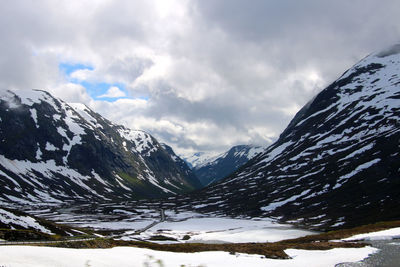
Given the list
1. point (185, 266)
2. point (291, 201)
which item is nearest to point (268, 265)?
point (185, 266)

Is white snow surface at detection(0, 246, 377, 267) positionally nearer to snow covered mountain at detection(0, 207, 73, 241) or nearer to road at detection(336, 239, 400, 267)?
road at detection(336, 239, 400, 267)

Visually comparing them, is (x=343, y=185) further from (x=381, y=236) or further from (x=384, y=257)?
(x=384, y=257)

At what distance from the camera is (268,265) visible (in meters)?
36.1

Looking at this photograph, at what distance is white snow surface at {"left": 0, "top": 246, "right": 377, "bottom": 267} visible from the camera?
29223mm

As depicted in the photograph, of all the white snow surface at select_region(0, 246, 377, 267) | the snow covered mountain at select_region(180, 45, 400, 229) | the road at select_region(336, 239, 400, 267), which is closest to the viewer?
the white snow surface at select_region(0, 246, 377, 267)

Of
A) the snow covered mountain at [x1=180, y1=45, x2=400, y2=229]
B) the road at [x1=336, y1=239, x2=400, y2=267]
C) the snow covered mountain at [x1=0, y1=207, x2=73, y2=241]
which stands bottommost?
the road at [x1=336, y1=239, x2=400, y2=267]

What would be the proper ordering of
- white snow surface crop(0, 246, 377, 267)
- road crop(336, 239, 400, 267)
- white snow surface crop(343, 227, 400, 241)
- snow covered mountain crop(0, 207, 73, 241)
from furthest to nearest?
1. snow covered mountain crop(0, 207, 73, 241)
2. white snow surface crop(343, 227, 400, 241)
3. road crop(336, 239, 400, 267)
4. white snow surface crop(0, 246, 377, 267)

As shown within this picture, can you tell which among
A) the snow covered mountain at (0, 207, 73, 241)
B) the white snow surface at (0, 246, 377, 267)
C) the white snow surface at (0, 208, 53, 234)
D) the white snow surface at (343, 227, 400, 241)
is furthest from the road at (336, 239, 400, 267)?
the white snow surface at (0, 208, 53, 234)

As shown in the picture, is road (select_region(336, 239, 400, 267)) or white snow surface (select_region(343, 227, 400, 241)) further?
white snow surface (select_region(343, 227, 400, 241))

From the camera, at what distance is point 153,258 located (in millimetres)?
37500

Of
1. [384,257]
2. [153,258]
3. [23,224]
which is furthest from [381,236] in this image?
[23,224]

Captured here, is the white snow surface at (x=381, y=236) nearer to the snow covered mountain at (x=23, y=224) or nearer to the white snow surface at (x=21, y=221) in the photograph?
the snow covered mountain at (x=23, y=224)

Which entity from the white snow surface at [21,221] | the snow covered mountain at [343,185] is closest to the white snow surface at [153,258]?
the white snow surface at [21,221]

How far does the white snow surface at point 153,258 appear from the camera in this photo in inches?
1151
